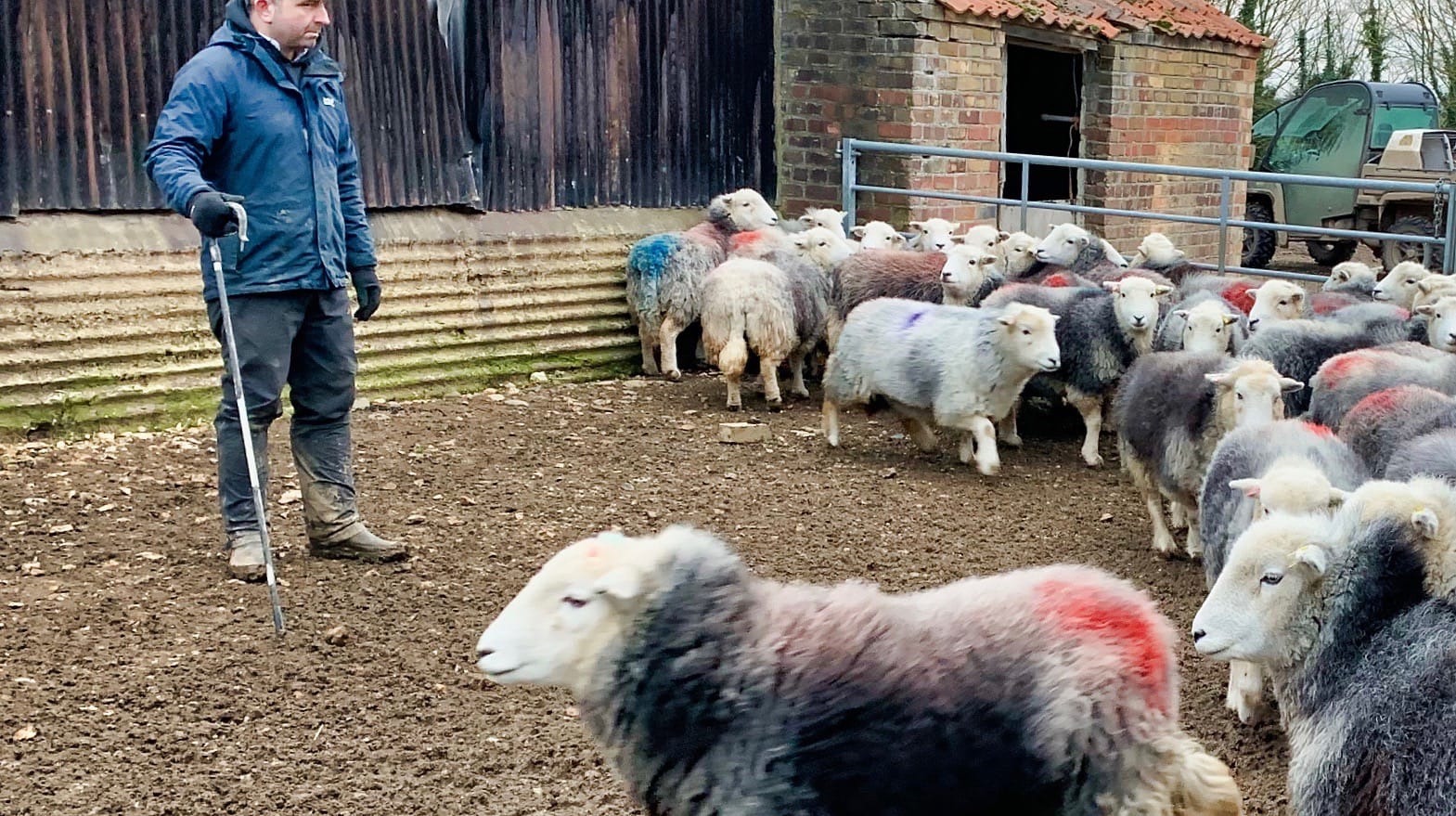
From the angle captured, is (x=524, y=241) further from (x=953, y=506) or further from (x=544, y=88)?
(x=953, y=506)

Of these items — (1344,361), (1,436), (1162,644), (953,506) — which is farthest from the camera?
(1,436)

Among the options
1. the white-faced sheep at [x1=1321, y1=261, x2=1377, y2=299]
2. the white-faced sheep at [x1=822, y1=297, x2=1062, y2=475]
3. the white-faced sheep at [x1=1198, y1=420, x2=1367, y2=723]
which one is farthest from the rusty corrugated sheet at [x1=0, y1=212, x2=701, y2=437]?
the white-faced sheep at [x1=1198, y1=420, x2=1367, y2=723]

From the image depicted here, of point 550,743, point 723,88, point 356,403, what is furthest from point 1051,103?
point 550,743

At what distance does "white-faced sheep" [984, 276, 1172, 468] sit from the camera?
297 inches

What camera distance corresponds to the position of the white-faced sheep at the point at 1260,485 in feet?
13.3

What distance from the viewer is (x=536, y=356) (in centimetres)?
995

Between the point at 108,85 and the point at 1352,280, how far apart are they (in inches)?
286

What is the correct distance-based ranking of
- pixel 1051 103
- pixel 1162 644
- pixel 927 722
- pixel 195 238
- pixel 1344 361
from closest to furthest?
pixel 927 722 < pixel 1162 644 < pixel 1344 361 < pixel 195 238 < pixel 1051 103

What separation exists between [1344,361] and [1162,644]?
3440mm

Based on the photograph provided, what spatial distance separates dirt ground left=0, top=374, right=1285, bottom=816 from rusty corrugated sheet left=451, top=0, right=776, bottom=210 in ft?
6.18

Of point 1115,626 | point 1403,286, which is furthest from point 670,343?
point 1115,626

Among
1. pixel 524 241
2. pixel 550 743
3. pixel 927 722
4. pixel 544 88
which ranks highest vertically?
pixel 544 88

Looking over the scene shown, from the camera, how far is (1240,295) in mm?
8344

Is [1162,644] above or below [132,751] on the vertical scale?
above
